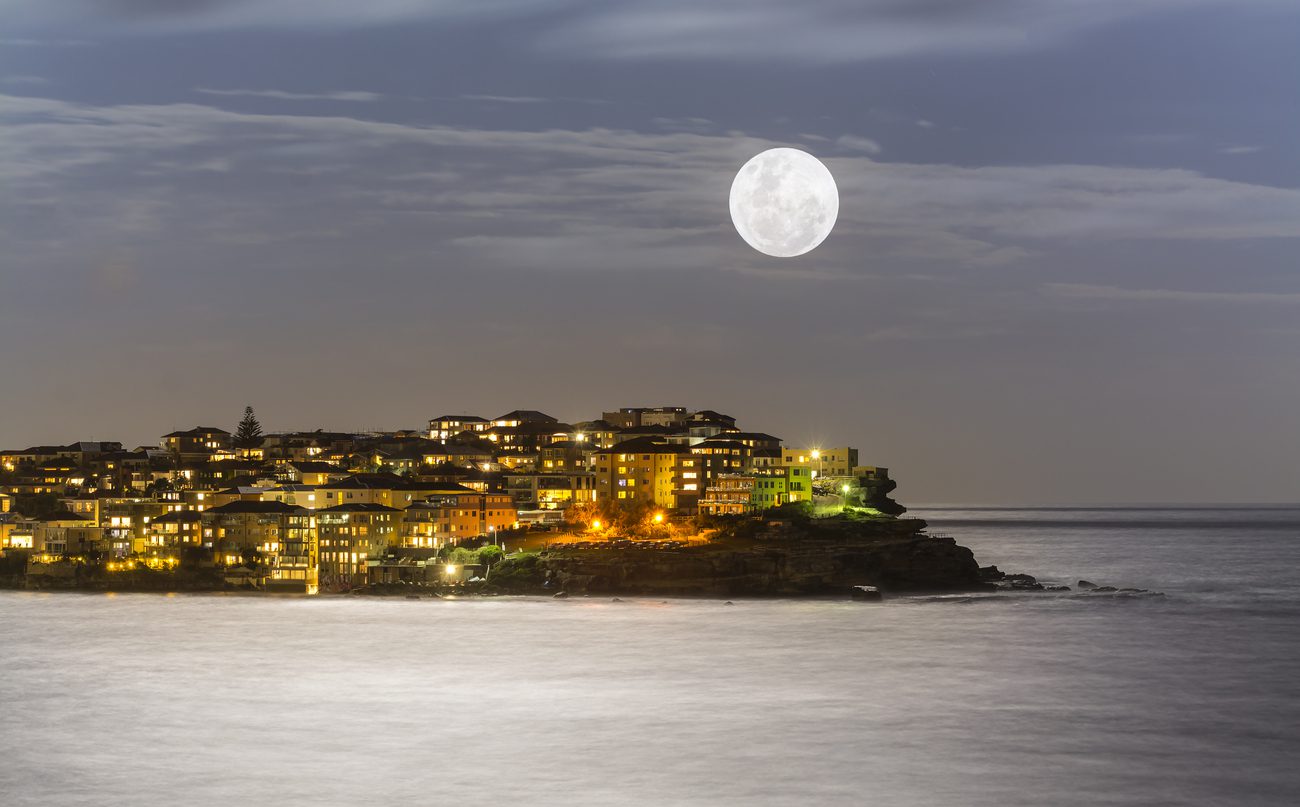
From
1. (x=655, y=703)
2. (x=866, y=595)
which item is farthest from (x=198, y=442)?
(x=655, y=703)

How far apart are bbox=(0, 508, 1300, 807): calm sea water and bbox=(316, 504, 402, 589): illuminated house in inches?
462

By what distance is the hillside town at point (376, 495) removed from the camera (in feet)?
267

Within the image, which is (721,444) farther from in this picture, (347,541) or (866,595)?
(866,595)

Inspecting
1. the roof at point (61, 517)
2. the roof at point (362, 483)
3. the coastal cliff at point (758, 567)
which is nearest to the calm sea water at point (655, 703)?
the coastal cliff at point (758, 567)

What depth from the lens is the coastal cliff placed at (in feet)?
237

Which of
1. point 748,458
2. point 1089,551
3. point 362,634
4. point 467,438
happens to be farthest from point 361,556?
point 1089,551

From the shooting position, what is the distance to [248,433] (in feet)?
452

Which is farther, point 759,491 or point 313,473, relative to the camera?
point 313,473

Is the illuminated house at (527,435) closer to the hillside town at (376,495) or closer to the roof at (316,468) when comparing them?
the hillside town at (376,495)

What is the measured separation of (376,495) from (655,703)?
49920 millimetres

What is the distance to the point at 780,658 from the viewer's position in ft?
157

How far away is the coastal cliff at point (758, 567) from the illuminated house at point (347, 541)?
973 cm

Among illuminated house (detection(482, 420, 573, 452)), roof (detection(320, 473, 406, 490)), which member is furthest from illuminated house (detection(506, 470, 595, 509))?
illuminated house (detection(482, 420, 573, 452))

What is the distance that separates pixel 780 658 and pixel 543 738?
1483 centimetres
